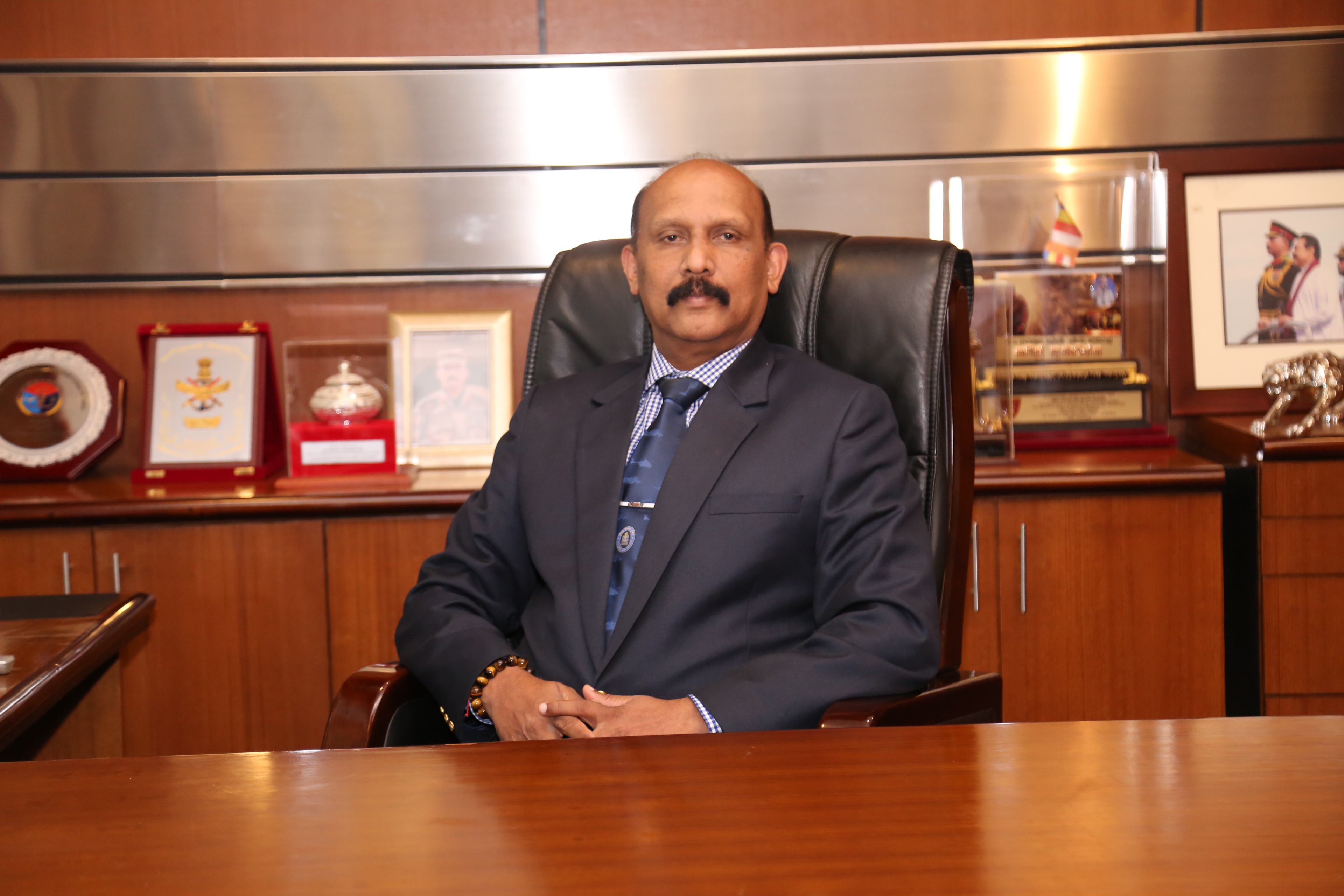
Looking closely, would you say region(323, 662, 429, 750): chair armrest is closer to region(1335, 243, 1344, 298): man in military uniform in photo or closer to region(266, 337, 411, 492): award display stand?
region(266, 337, 411, 492): award display stand

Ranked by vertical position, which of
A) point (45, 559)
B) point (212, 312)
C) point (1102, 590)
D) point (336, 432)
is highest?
point (212, 312)

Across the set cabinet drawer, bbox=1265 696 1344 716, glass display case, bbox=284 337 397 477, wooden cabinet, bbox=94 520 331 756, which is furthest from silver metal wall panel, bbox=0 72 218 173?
cabinet drawer, bbox=1265 696 1344 716

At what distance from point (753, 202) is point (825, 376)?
0.32 metres

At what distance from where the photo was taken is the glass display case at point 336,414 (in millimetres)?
2664

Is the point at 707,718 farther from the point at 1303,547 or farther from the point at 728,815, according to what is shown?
the point at 1303,547

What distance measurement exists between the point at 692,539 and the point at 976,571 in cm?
114

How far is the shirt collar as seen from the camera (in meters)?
1.83

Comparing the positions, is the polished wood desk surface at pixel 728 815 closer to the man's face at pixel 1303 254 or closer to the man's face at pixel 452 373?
the man's face at pixel 452 373

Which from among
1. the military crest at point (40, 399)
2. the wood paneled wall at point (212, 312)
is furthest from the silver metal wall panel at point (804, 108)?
the military crest at point (40, 399)

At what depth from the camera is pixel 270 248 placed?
116 inches

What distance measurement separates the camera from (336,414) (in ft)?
8.84

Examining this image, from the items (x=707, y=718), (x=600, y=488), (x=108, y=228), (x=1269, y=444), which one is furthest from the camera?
(x=108, y=228)

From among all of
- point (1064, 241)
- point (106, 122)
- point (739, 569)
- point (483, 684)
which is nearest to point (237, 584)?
point (483, 684)

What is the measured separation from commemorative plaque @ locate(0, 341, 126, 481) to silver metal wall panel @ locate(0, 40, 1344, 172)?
20.0 inches
